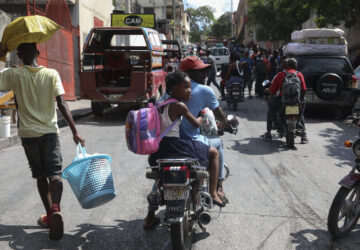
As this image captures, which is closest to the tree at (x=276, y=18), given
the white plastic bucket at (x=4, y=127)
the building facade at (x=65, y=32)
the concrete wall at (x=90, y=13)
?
the concrete wall at (x=90, y=13)

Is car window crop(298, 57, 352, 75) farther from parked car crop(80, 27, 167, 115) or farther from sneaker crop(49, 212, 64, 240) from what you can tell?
sneaker crop(49, 212, 64, 240)

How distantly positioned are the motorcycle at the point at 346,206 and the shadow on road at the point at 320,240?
7cm

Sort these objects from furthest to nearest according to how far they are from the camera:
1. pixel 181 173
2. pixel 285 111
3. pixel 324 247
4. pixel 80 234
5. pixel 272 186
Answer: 1. pixel 285 111
2. pixel 272 186
3. pixel 80 234
4. pixel 324 247
5. pixel 181 173

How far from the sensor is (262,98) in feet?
57.4

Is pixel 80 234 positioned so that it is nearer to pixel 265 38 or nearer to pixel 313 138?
pixel 313 138

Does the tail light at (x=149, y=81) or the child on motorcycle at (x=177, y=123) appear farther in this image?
the tail light at (x=149, y=81)

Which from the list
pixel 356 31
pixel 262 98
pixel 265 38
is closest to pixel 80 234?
pixel 262 98

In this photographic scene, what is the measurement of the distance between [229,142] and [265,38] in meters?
26.9

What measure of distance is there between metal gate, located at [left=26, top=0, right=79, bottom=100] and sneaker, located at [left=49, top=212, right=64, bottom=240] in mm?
10524

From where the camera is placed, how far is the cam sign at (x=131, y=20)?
24.9 m

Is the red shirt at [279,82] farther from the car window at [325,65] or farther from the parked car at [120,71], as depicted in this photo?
the parked car at [120,71]

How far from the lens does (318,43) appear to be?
1512 cm

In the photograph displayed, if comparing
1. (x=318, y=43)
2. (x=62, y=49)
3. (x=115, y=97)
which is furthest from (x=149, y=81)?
(x=318, y=43)

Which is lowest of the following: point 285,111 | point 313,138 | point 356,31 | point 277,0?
point 313,138
